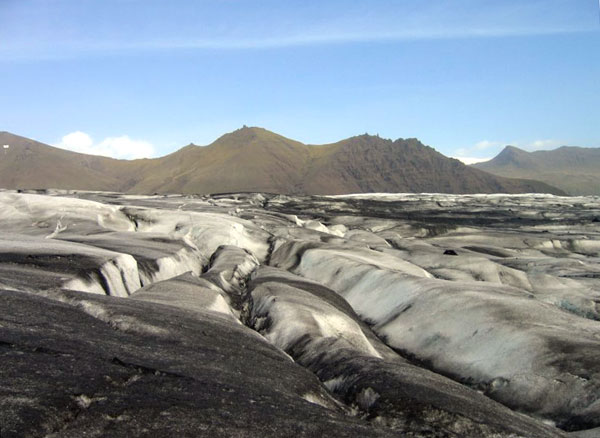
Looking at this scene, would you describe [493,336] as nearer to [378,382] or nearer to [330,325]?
[330,325]

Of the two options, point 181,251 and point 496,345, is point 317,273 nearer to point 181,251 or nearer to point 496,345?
point 181,251

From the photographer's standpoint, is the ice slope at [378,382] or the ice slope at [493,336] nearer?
the ice slope at [378,382]

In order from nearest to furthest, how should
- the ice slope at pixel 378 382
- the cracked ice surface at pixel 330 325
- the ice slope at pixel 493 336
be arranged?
1. the cracked ice surface at pixel 330 325
2. the ice slope at pixel 378 382
3. the ice slope at pixel 493 336

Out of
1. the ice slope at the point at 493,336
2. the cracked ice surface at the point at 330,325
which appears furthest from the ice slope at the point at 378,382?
the ice slope at the point at 493,336

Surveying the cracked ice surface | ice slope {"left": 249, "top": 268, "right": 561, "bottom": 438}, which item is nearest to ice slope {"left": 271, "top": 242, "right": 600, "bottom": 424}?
the cracked ice surface

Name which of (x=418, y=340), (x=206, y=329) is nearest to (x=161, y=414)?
(x=206, y=329)

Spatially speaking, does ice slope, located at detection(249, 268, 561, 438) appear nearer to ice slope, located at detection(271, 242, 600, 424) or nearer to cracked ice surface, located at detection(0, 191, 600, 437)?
cracked ice surface, located at detection(0, 191, 600, 437)

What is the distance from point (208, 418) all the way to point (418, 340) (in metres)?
13.3

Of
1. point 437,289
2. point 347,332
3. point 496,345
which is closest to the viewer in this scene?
point 496,345

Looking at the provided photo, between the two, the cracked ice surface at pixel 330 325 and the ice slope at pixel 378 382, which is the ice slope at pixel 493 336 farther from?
the ice slope at pixel 378 382

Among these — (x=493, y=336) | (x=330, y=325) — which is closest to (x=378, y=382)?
(x=330, y=325)

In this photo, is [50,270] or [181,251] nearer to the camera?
[50,270]

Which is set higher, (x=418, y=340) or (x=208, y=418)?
(x=208, y=418)

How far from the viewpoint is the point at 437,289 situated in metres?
21.7
